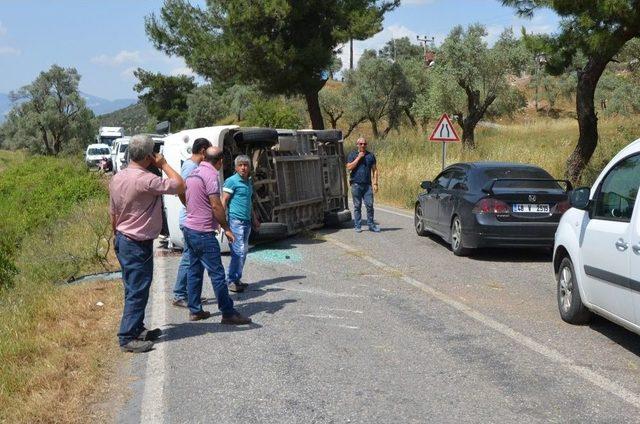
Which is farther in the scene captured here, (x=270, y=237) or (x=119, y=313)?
(x=270, y=237)

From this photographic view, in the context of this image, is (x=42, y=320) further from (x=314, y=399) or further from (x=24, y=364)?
(x=314, y=399)

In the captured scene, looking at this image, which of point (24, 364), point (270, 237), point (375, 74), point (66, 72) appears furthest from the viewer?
point (66, 72)

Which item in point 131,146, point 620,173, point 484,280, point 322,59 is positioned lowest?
point 484,280

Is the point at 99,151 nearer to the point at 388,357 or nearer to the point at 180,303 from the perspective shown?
the point at 180,303

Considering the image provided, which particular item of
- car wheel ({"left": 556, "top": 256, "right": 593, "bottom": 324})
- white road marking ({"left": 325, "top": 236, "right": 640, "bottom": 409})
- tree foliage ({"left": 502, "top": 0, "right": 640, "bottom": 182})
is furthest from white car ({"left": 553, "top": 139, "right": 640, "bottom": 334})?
tree foliage ({"left": 502, "top": 0, "right": 640, "bottom": 182})

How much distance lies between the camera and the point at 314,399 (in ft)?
16.0

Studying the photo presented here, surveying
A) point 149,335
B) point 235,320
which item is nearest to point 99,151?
point 235,320

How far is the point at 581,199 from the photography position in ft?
21.1

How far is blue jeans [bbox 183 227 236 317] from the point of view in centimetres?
682

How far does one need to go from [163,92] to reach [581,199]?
89840mm

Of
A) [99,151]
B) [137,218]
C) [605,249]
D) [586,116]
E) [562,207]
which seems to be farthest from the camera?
[99,151]

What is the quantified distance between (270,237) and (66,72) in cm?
6587

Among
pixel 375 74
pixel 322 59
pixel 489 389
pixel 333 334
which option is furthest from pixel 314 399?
pixel 375 74

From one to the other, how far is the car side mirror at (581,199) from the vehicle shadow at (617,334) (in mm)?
1197
